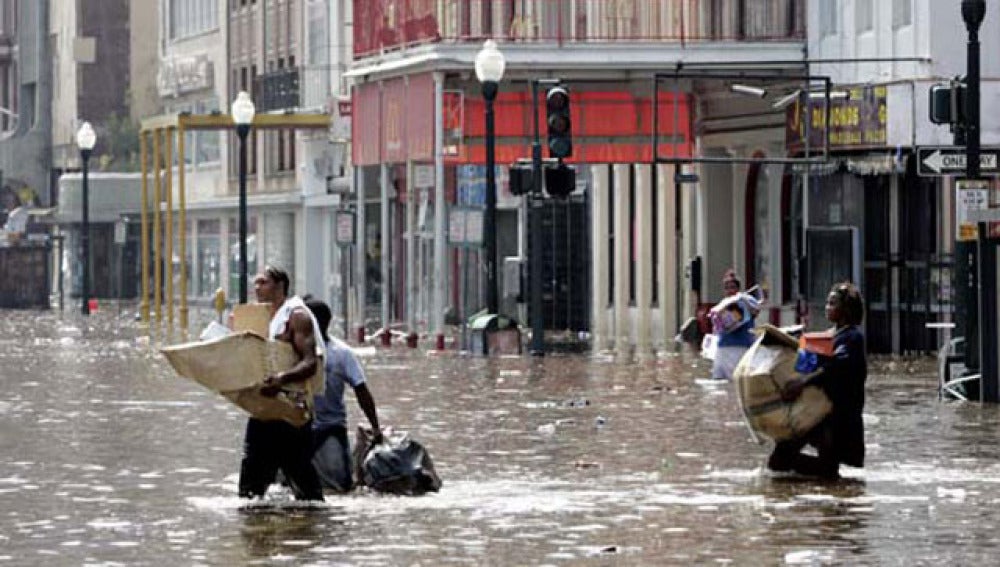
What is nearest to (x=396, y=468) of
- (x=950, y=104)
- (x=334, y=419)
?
(x=334, y=419)

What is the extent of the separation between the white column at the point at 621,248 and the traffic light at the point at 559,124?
15.3 m

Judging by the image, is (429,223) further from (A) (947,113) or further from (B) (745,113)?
(A) (947,113)

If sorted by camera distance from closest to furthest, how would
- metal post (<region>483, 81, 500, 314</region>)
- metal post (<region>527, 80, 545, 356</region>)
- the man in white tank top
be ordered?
the man in white tank top
metal post (<region>527, 80, 545, 356</region>)
metal post (<region>483, 81, 500, 314</region>)

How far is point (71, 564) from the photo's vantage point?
1634 centimetres

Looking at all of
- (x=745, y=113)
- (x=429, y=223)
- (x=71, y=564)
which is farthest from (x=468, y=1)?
(x=71, y=564)

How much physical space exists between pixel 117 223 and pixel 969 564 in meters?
85.8

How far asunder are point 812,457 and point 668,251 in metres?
36.2

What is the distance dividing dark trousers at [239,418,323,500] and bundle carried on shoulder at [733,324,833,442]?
328cm

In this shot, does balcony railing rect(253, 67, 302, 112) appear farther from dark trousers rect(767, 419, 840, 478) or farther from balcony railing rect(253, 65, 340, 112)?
dark trousers rect(767, 419, 840, 478)

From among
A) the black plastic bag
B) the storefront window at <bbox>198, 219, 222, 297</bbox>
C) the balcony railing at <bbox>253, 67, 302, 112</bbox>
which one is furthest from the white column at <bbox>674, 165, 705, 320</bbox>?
the storefront window at <bbox>198, 219, 222, 297</bbox>

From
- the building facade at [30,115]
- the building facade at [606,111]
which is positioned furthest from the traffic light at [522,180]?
the building facade at [30,115]

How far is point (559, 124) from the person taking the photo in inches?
1746

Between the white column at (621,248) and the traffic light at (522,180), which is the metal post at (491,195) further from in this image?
the white column at (621,248)

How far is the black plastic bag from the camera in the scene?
20.4 metres
